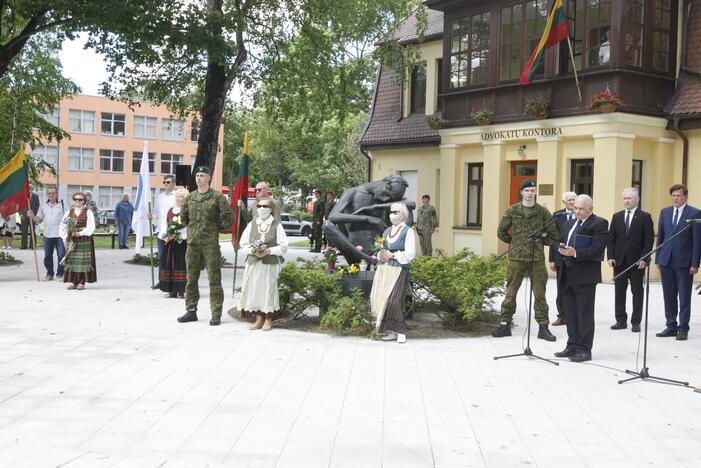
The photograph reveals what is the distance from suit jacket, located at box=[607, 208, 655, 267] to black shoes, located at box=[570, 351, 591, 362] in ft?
8.55

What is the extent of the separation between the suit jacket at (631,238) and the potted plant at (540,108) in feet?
30.2

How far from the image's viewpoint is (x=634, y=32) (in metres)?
18.5

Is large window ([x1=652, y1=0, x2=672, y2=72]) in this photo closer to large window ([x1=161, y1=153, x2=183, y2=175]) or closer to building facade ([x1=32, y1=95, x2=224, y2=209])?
building facade ([x1=32, y1=95, x2=224, y2=209])

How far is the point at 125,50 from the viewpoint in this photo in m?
18.8

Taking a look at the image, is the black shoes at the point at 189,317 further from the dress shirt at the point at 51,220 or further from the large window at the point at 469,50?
the large window at the point at 469,50

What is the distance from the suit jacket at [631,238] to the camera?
10.7 meters

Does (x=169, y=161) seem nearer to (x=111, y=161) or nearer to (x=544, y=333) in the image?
(x=111, y=161)

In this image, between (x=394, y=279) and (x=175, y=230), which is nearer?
(x=394, y=279)

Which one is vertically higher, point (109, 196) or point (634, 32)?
point (634, 32)

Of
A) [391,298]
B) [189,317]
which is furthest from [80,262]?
[391,298]

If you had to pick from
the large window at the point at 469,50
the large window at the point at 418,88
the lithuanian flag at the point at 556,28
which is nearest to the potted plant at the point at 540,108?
the lithuanian flag at the point at 556,28

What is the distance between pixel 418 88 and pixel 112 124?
4912cm

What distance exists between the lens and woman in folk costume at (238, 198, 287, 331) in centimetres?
1020

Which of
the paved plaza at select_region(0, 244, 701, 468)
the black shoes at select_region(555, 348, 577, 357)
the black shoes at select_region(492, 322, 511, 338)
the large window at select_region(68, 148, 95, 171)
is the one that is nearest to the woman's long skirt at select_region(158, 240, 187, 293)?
the paved plaza at select_region(0, 244, 701, 468)
